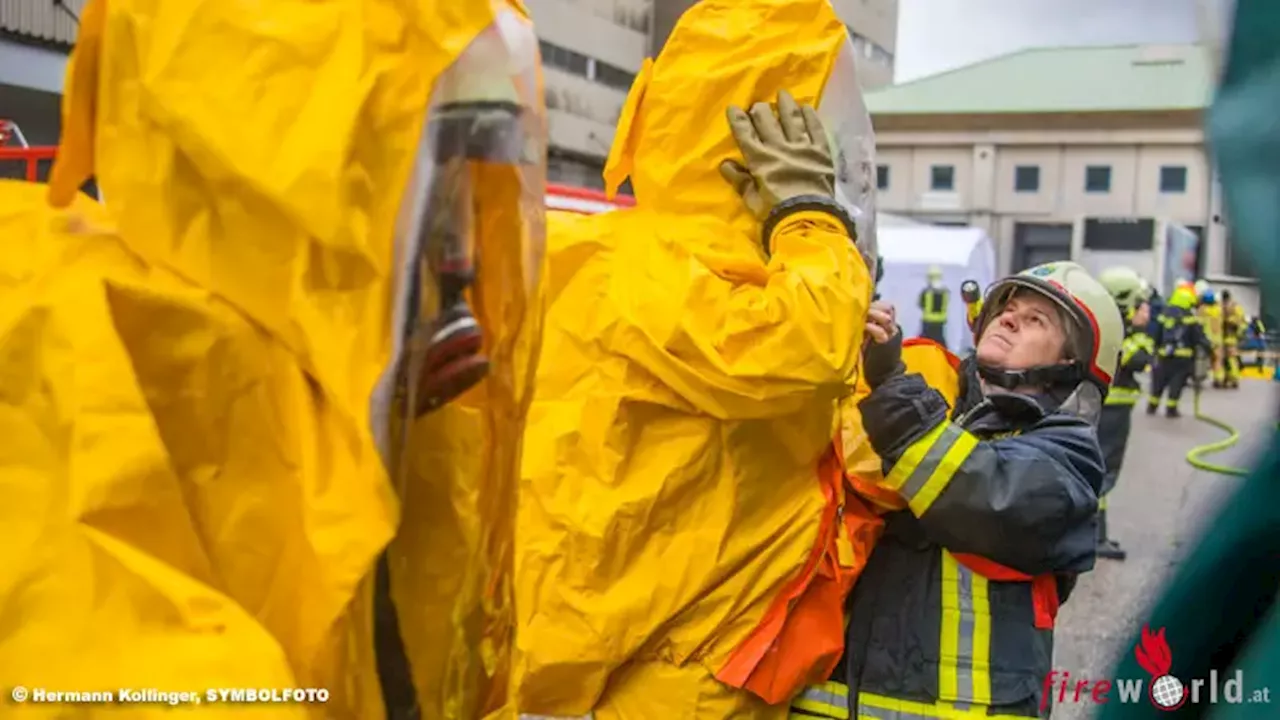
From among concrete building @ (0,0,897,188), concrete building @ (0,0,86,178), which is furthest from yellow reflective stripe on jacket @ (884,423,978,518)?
concrete building @ (0,0,897,188)

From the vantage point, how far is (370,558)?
3.46ft

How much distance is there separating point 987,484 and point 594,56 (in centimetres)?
1822

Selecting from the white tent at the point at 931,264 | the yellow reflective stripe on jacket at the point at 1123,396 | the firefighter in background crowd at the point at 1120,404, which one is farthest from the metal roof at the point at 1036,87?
the yellow reflective stripe on jacket at the point at 1123,396

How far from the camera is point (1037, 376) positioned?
7.27 ft

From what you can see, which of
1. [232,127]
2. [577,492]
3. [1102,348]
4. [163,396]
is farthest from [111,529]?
[1102,348]

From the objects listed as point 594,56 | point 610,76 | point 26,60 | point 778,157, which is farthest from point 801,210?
point 610,76

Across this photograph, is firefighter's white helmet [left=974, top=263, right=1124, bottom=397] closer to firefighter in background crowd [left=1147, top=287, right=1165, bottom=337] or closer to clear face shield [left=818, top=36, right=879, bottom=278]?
clear face shield [left=818, top=36, right=879, bottom=278]

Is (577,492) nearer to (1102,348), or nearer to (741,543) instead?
(741,543)

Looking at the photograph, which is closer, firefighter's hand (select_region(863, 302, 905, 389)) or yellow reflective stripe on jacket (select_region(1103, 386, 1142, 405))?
firefighter's hand (select_region(863, 302, 905, 389))

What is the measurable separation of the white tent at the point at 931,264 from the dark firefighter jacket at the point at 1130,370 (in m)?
2.12

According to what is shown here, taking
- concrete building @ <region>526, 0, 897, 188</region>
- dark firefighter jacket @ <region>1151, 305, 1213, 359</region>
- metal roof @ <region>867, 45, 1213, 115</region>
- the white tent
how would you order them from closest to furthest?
the white tent < dark firefighter jacket @ <region>1151, 305, 1213, 359</region> < concrete building @ <region>526, 0, 897, 188</region> < metal roof @ <region>867, 45, 1213, 115</region>

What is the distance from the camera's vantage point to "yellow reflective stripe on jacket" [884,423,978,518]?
1.94 meters

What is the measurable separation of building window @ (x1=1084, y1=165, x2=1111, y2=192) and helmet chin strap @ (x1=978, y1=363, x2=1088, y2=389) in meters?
31.4
